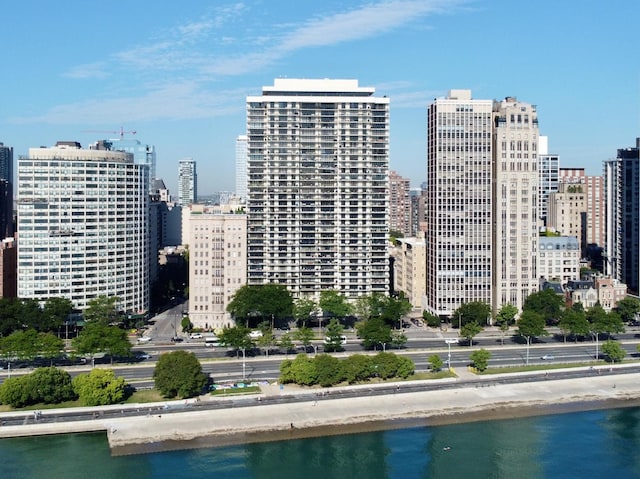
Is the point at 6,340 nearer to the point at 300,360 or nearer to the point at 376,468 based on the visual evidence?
the point at 300,360

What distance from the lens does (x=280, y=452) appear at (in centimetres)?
7125

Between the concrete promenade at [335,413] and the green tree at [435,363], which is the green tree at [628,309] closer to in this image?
the concrete promenade at [335,413]

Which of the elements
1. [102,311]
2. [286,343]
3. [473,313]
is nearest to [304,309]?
[286,343]

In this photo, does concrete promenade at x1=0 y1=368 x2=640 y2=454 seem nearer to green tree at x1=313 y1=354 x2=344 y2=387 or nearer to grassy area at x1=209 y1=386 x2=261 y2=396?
grassy area at x1=209 y1=386 x2=261 y2=396

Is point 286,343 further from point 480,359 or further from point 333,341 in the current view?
point 480,359

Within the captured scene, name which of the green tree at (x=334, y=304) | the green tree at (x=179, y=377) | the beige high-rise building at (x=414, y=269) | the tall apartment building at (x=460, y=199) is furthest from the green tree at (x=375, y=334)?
the beige high-rise building at (x=414, y=269)

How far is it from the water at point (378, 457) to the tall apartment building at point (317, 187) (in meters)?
52.6

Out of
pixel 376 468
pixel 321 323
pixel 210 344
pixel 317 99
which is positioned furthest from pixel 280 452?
pixel 317 99

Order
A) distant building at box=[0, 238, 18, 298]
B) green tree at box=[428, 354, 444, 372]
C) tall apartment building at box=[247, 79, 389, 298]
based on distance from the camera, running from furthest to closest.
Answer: tall apartment building at box=[247, 79, 389, 298] < distant building at box=[0, 238, 18, 298] < green tree at box=[428, 354, 444, 372]

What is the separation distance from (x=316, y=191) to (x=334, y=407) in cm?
5282

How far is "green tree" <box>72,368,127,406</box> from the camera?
78938mm

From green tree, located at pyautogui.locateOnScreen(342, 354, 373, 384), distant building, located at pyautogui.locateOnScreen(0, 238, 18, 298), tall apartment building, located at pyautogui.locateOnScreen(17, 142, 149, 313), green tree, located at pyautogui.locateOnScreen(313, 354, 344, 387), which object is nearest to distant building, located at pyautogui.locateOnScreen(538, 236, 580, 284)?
green tree, located at pyautogui.locateOnScreen(342, 354, 373, 384)

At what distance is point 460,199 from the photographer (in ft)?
404

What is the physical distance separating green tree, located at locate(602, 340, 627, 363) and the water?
71.3 feet
